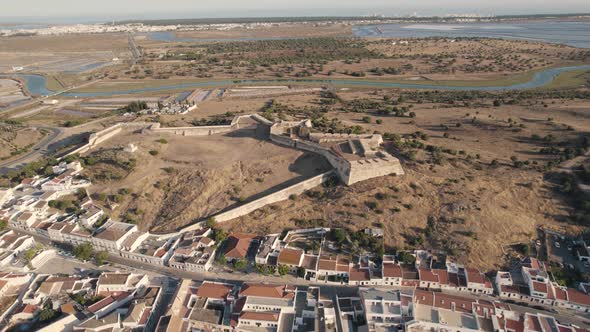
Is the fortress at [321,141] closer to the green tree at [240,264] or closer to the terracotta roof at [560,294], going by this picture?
the green tree at [240,264]

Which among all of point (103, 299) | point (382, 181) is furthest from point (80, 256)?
point (382, 181)

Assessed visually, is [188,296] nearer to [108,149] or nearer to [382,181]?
[382,181]

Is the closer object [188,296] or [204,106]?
[188,296]

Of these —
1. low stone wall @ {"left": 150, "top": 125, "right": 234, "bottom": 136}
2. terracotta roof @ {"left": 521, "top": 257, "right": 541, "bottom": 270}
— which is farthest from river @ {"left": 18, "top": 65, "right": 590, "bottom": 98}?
terracotta roof @ {"left": 521, "top": 257, "right": 541, "bottom": 270}

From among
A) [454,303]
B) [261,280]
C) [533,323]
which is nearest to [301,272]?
[261,280]

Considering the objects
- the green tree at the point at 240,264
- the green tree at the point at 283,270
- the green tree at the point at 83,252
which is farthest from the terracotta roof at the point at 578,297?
the green tree at the point at 83,252

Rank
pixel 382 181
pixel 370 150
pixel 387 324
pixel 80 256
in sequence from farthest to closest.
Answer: pixel 370 150 → pixel 382 181 → pixel 80 256 → pixel 387 324

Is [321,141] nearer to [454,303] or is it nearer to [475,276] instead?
[475,276]

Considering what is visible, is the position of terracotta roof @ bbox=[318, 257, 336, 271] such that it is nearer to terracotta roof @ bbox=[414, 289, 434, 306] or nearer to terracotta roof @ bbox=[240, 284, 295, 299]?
terracotta roof @ bbox=[240, 284, 295, 299]
